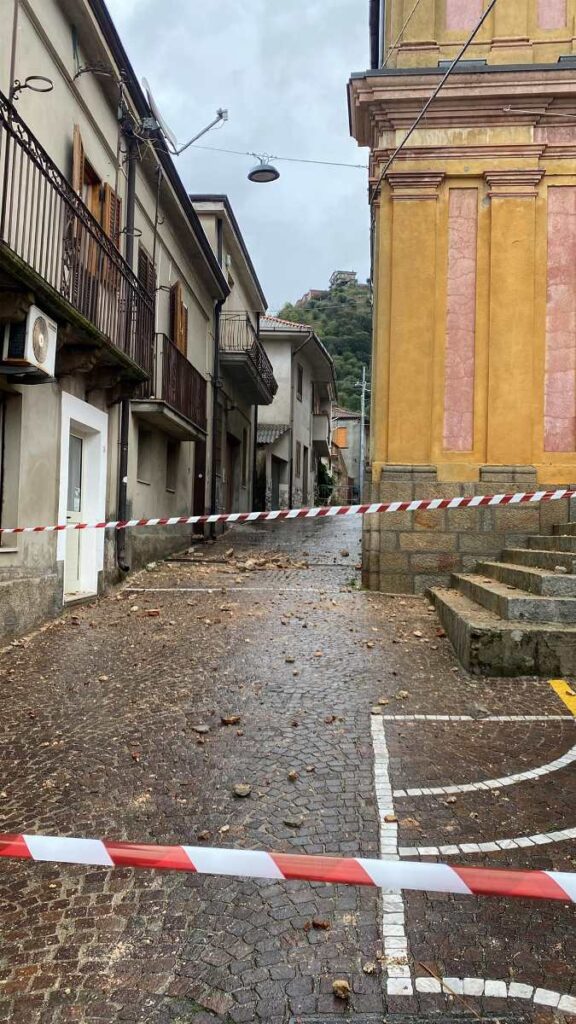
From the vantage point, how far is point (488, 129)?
9773 millimetres

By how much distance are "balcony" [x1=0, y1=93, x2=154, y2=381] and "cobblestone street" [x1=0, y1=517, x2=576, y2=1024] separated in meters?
3.28

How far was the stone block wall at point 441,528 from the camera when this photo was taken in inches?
368

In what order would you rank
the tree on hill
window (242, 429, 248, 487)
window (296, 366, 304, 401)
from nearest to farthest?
window (242, 429, 248, 487) → window (296, 366, 304, 401) → the tree on hill

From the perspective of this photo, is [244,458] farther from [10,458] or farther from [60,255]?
[10,458]

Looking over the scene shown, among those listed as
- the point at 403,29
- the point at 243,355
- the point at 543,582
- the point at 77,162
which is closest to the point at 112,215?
the point at 77,162

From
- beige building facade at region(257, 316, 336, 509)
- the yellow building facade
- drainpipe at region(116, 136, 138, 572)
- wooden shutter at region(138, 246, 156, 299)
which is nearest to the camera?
the yellow building facade

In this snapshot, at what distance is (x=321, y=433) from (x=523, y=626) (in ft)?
107

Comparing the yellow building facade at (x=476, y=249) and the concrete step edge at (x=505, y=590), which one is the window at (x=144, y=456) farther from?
the concrete step edge at (x=505, y=590)

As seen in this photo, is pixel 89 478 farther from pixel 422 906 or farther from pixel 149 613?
pixel 422 906

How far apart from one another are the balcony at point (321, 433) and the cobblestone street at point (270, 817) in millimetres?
30307

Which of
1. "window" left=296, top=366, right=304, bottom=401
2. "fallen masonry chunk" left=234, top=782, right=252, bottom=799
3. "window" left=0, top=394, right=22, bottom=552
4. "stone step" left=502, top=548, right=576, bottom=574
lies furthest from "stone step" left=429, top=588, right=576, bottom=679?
"window" left=296, top=366, right=304, bottom=401

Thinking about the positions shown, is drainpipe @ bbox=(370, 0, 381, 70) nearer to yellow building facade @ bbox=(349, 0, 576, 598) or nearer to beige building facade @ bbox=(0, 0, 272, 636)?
yellow building facade @ bbox=(349, 0, 576, 598)

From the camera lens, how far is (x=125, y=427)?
10.3m

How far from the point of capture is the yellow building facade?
9.61 m
